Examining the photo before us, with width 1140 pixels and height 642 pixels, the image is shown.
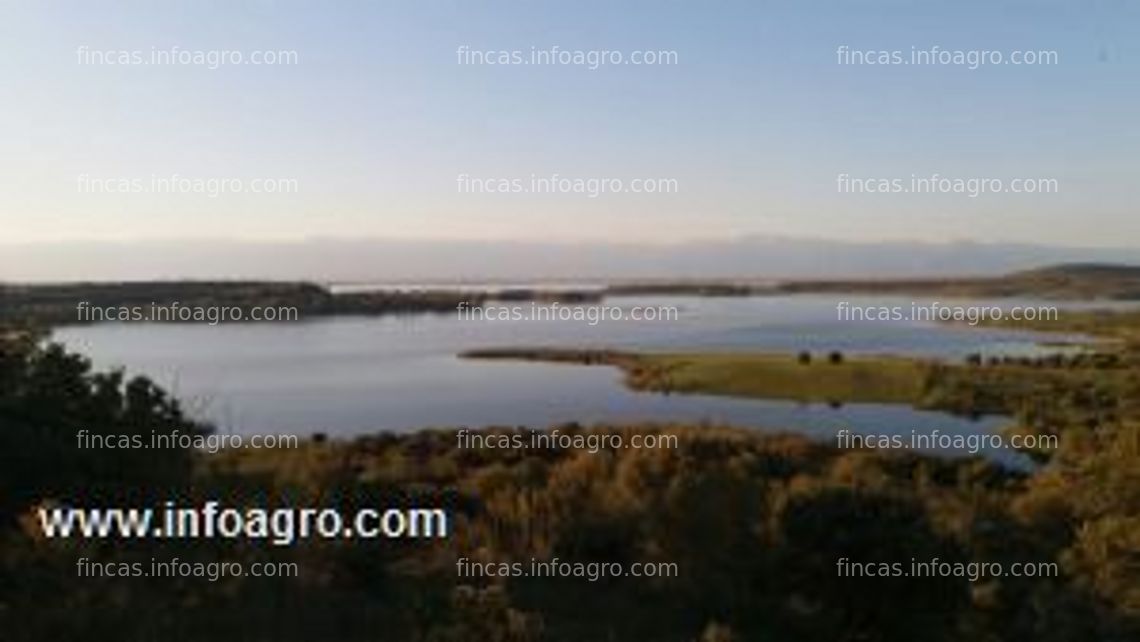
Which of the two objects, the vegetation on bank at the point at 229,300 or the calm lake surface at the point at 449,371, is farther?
the vegetation on bank at the point at 229,300

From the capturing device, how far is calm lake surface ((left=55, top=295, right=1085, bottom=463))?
4853 cm

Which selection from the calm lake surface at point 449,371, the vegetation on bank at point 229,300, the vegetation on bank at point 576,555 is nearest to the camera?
the vegetation on bank at point 576,555

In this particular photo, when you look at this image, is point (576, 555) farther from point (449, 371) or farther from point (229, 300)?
point (229, 300)

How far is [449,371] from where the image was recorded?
68000 millimetres

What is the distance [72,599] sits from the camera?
12.3 m

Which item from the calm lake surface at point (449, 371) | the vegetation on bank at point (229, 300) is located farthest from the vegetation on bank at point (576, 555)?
the vegetation on bank at point (229, 300)

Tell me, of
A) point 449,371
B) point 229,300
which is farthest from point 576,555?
point 229,300

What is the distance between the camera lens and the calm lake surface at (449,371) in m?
48.5

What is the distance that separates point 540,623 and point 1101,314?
11011 cm

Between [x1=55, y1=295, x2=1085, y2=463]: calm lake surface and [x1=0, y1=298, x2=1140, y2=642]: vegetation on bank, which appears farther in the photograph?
[x1=55, y1=295, x2=1085, y2=463]: calm lake surface

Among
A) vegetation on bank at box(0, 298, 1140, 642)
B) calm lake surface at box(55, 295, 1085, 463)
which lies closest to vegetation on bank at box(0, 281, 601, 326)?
calm lake surface at box(55, 295, 1085, 463)

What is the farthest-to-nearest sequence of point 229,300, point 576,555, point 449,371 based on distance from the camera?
point 229,300 → point 449,371 → point 576,555

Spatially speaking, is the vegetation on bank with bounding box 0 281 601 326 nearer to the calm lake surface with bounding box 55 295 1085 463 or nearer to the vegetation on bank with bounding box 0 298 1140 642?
the calm lake surface with bounding box 55 295 1085 463

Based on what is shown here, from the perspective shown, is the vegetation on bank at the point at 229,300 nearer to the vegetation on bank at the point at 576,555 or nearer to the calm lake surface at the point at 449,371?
the calm lake surface at the point at 449,371
